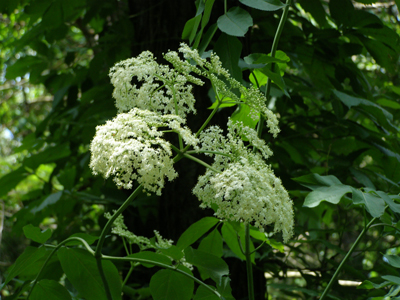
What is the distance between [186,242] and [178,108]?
15.3 inches

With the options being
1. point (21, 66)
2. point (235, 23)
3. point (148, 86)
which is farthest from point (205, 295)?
point (21, 66)

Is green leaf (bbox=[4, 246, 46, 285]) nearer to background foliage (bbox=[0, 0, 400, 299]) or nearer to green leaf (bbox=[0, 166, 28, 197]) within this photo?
background foliage (bbox=[0, 0, 400, 299])

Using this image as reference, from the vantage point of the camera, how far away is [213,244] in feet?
3.69

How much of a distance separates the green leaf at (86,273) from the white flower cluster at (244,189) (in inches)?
14.0

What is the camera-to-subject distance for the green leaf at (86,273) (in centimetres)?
96

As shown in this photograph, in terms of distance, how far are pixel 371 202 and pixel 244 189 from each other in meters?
0.31

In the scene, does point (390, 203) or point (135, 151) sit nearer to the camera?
point (135, 151)

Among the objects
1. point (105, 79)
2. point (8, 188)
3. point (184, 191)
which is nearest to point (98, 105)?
point (105, 79)

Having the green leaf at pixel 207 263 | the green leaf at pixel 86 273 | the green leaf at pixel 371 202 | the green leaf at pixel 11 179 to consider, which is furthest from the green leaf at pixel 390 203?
the green leaf at pixel 11 179

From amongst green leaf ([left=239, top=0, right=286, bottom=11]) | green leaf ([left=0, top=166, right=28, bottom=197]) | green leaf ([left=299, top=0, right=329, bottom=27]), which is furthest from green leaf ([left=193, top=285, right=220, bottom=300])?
green leaf ([left=0, top=166, right=28, bottom=197])

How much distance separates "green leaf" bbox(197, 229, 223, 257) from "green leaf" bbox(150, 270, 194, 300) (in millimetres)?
181

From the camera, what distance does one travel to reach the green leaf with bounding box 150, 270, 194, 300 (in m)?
0.93

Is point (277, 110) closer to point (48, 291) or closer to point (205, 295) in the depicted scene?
point (205, 295)

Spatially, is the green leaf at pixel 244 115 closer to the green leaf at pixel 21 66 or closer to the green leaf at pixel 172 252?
the green leaf at pixel 172 252
